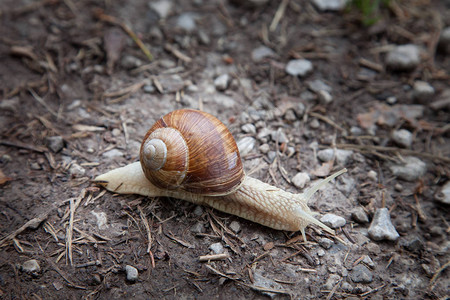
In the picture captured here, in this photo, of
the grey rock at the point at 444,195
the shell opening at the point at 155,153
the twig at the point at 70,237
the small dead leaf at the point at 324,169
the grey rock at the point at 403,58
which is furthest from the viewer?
the grey rock at the point at 403,58

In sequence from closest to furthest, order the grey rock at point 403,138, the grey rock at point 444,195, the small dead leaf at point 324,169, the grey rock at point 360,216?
1. the grey rock at point 360,216
2. the grey rock at point 444,195
3. the small dead leaf at point 324,169
4. the grey rock at point 403,138

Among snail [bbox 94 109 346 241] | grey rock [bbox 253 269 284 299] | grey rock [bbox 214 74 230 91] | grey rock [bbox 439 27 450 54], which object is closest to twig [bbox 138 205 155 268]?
snail [bbox 94 109 346 241]

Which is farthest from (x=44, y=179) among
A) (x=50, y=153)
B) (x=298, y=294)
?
(x=298, y=294)

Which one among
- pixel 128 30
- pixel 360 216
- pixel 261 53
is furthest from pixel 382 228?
pixel 128 30

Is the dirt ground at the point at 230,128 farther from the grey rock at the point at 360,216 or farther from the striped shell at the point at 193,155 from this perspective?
the striped shell at the point at 193,155

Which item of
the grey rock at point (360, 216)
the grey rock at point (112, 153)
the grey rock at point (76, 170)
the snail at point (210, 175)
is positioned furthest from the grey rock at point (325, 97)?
the grey rock at point (76, 170)

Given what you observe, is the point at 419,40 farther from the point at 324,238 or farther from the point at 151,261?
the point at 151,261

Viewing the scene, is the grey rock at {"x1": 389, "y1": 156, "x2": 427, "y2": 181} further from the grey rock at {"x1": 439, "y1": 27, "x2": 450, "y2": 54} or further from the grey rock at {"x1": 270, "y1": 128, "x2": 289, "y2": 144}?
the grey rock at {"x1": 439, "y1": 27, "x2": 450, "y2": 54}

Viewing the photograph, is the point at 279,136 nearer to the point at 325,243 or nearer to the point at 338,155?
the point at 338,155
